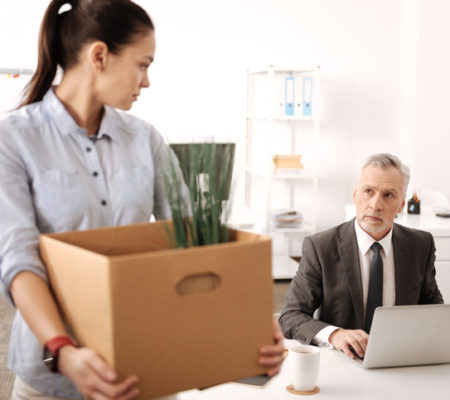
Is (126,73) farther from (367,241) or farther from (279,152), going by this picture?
(279,152)

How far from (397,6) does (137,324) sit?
585 centimetres

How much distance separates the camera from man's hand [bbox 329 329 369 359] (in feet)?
6.34

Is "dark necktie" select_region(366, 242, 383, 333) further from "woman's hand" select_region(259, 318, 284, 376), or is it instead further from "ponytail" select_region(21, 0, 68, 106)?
"ponytail" select_region(21, 0, 68, 106)

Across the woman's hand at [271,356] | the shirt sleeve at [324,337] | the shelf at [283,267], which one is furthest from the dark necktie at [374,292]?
the shelf at [283,267]

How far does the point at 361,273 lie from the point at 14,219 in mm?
1434

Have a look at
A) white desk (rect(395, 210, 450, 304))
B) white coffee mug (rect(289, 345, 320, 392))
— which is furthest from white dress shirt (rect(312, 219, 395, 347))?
white desk (rect(395, 210, 450, 304))

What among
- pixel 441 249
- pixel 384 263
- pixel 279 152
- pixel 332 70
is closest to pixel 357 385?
pixel 384 263

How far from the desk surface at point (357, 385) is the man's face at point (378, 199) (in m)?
0.63

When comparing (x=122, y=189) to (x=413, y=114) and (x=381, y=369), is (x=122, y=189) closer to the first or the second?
(x=381, y=369)

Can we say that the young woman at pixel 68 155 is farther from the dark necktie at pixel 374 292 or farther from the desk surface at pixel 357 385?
the dark necktie at pixel 374 292

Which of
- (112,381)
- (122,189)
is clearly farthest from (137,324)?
(122,189)

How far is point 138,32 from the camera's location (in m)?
1.25

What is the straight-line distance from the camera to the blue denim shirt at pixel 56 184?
1200mm

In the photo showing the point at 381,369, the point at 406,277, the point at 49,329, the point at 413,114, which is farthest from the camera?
the point at 413,114
